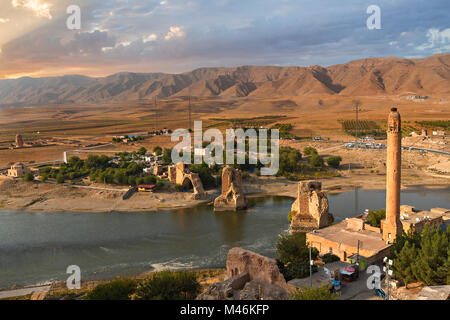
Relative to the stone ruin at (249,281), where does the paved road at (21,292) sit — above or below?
below

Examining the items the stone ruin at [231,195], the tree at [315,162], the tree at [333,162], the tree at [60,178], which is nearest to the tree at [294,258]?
the stone ruin at [231,195]

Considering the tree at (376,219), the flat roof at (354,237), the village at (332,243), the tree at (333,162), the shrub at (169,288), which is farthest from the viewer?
the tree at (333,162)

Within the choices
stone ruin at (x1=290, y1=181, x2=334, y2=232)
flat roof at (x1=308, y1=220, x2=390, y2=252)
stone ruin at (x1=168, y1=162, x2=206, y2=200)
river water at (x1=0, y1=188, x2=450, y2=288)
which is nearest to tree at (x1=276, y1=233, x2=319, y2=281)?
flat roof at (x1=308, y1=220, x2=390, y2=252)

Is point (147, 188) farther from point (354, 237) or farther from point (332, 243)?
point (354, 237)

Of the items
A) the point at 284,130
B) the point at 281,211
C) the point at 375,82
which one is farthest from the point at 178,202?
the point at 375,82

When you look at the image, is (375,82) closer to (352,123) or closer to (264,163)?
(352,123)

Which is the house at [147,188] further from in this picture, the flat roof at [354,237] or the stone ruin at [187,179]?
the flat roof at [354,237]
